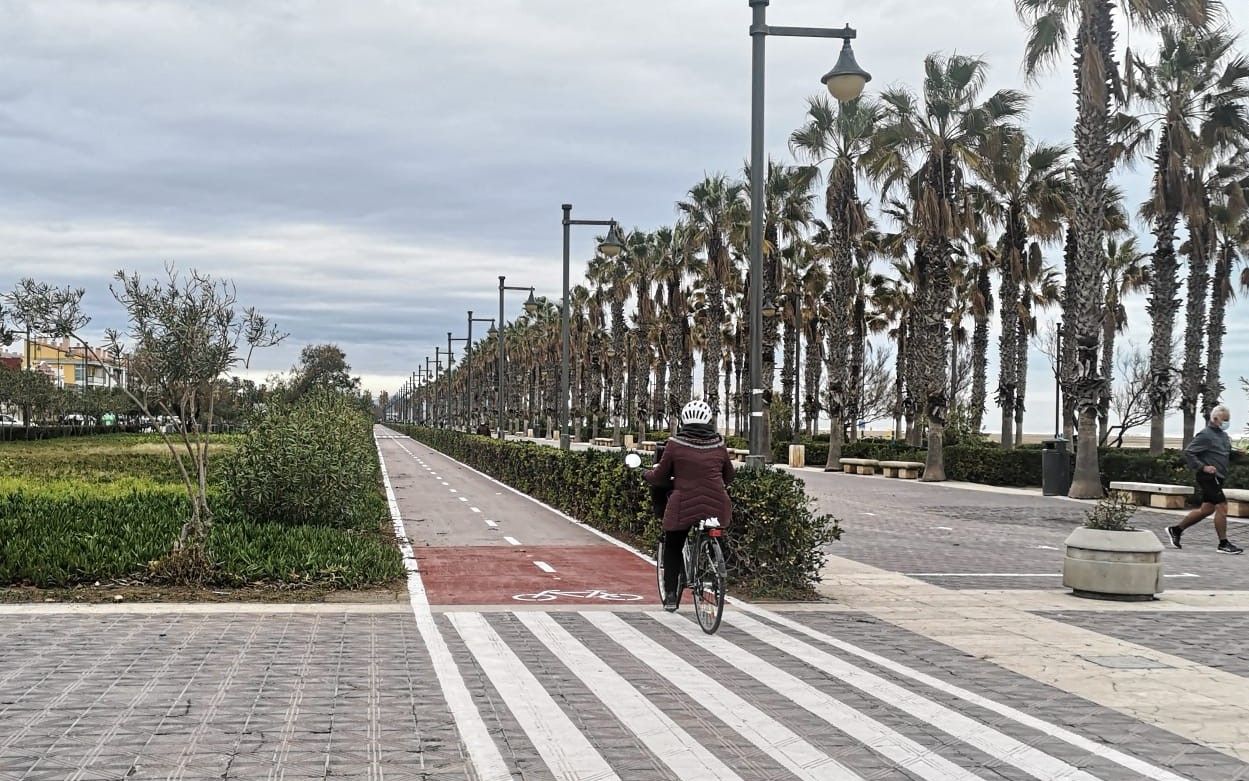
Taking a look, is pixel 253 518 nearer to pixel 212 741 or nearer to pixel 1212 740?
pixel 212 741

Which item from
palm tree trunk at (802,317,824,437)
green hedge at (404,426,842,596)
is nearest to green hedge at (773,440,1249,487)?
palm tree trunk at (802,317,824,437)

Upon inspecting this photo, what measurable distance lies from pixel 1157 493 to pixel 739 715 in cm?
2284

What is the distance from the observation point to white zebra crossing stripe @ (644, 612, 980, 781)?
5.62 metres

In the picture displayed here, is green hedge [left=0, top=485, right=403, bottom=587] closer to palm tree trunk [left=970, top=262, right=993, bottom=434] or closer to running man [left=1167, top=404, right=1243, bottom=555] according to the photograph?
running man [left=1167, top=404, right=1243, bottom=555]

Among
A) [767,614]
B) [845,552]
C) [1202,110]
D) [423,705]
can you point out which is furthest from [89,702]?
[1202,110]

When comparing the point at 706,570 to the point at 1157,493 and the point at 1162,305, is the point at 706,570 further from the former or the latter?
the point at 1162,305

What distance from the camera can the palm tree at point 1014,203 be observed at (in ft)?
116

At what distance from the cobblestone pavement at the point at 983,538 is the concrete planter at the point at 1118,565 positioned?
1037 mm

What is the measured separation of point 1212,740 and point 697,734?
2693 millimetres

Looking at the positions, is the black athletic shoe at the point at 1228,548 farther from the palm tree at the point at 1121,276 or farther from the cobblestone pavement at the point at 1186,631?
the palm tree at the point at 1121,276

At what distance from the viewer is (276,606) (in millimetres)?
10320

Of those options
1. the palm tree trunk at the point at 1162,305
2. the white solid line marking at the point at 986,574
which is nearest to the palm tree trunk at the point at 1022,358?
the palm tree trunk at the point at 1162,305

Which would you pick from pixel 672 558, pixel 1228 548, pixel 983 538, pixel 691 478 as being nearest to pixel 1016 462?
pixel 983 538

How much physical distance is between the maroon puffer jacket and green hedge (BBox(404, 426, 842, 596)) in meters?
1.64
